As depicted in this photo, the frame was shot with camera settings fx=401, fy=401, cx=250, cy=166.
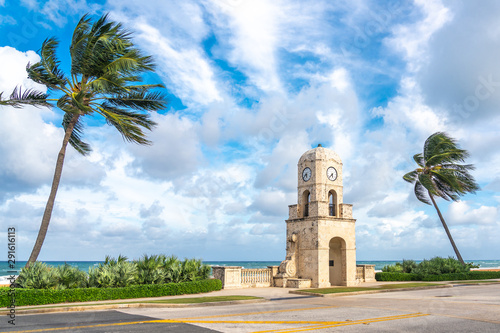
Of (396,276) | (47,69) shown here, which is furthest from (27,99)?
(396,276)

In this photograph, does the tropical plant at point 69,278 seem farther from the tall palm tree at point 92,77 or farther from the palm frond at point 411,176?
the palm frond at point 411,176

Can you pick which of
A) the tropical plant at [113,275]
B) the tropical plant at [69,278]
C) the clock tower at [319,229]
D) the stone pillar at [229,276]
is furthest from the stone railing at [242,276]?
the tropical plant at [69,278]

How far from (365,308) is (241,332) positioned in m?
6.51

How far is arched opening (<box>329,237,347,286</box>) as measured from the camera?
91.4 ft

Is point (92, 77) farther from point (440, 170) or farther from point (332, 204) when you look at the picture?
point (440, 170)

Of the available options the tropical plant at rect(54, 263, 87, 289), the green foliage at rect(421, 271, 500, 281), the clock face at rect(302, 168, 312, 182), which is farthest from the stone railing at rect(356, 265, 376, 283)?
the tropical plant at rect(54, 263, 87, 289)

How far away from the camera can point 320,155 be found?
28.3 meters

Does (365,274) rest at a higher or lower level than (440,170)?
lower

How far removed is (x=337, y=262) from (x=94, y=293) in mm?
17864

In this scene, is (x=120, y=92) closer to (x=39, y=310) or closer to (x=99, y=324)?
(x=39, y=310)

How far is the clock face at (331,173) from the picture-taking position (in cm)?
2856

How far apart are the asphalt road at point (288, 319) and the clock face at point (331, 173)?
13.7 m

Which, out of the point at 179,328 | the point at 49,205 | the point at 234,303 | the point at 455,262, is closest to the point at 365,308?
the point at 234,303

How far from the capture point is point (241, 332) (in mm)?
9898
